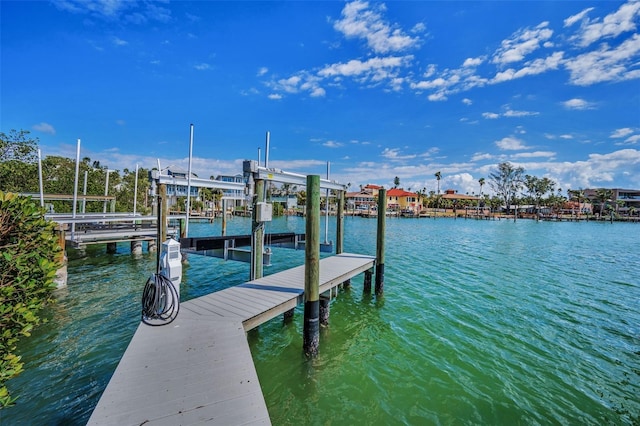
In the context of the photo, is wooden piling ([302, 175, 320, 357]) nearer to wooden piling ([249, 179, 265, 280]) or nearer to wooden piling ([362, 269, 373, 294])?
wooden piling ([249, 179, 265, 280])

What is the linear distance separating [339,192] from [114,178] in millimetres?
40694

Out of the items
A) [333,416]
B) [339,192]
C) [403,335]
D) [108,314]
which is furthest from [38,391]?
[339,192]

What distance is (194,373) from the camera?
3.51 meters

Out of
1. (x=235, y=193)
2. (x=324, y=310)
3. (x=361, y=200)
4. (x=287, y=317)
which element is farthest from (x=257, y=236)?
(x=361, y=200)

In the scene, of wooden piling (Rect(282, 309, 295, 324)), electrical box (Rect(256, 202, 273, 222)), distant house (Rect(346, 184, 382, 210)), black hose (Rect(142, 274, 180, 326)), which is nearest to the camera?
black hose (Rect(142, 274, 180, 326))

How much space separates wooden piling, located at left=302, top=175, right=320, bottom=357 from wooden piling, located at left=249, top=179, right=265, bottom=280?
6.17ft

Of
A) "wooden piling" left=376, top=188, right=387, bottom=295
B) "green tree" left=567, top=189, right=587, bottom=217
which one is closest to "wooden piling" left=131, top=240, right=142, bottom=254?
"wooden piling" left=376, top=188, right=387, bottom=295

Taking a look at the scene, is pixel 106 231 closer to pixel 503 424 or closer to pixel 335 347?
pixel 335 347

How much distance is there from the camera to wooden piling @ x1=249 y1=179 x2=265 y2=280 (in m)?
7.44

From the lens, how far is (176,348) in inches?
161

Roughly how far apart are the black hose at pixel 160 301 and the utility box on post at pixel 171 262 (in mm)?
273

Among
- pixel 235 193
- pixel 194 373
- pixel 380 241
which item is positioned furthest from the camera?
pixel 235 193

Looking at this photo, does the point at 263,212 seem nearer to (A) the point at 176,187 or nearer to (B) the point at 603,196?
(A) the point at 176,187

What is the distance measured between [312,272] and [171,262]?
263 centimetres
